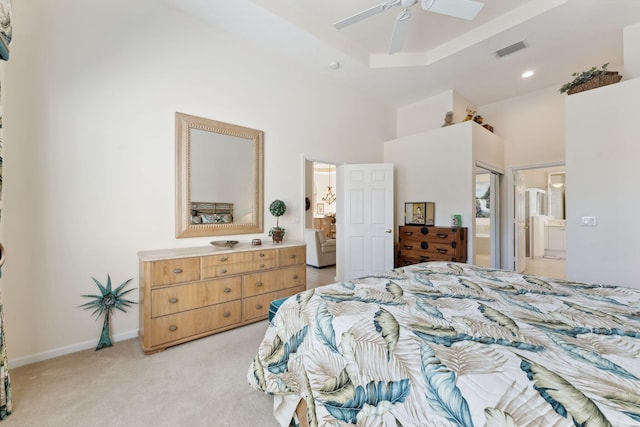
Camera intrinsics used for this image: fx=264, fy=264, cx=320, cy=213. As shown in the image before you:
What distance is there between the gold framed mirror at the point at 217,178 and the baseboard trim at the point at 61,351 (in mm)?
1037

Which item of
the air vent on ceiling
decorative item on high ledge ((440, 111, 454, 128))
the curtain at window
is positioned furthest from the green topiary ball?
the air vent on ceiling

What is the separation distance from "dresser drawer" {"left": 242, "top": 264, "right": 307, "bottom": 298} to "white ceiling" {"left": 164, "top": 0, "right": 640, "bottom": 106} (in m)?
2.81

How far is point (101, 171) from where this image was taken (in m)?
2.40

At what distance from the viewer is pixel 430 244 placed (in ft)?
13.7

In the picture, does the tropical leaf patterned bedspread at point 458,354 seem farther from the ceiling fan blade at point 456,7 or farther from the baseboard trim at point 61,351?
the ceiling fan blade at point 456,7

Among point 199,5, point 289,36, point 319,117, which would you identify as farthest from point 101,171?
point 319,117

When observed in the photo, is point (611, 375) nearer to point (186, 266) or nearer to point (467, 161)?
point (186, 266)

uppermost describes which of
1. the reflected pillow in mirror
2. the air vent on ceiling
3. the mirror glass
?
the air vent on ceiling

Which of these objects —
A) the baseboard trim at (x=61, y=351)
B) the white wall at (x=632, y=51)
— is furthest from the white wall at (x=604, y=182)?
the baseboard trim at (x=61, y=351)

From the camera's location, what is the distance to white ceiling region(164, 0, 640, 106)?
284 cm

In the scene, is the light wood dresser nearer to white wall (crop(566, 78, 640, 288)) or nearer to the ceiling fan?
the ceiling fan

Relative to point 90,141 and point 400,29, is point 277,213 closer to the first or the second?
point 90,141

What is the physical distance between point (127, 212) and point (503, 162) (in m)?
5.83

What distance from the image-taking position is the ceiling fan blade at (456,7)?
2107mm
